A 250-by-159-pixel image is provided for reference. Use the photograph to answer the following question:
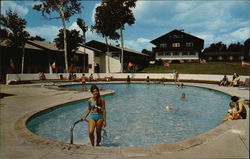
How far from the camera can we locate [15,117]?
7582 millimetres

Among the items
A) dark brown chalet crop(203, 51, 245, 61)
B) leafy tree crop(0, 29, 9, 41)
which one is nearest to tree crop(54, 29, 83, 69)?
leafy tree crop(0, 29, 9, 41)

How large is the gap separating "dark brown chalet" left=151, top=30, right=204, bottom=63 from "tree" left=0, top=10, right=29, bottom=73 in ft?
128

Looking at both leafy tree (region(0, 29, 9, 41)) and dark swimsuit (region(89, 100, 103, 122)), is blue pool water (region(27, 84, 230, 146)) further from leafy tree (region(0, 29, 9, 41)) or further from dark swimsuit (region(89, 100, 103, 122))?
leafy tree (region(0, 29, 9, 41))

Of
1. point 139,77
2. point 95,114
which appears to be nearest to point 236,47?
point 139,77

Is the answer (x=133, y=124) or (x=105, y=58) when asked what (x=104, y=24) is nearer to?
(x=105, y=58)

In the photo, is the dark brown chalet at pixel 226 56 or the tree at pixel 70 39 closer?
the tree at pixel 70 39

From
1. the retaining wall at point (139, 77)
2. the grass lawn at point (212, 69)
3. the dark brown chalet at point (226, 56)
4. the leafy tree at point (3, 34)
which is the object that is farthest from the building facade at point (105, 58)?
the dark brown chalet at point (226, 56)

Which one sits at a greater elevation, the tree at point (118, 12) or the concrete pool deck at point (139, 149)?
the tree at point (118, 12)

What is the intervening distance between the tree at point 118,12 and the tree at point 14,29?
17.4m

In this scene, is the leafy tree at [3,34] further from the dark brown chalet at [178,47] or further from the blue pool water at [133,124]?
the dark brown chalet at [178,47]

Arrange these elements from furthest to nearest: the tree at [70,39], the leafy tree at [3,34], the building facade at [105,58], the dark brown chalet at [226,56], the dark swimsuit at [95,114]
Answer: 1. the dark brown chalet at [226,56]
2. the building facade at [105,58]
3. the tree at [70,39]
4. the leafy tree at [3,34]
5. the dark swimsuit at [95,114]

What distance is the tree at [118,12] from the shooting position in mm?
37781

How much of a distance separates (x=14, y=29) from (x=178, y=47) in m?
43.6

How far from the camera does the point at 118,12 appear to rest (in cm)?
3822
